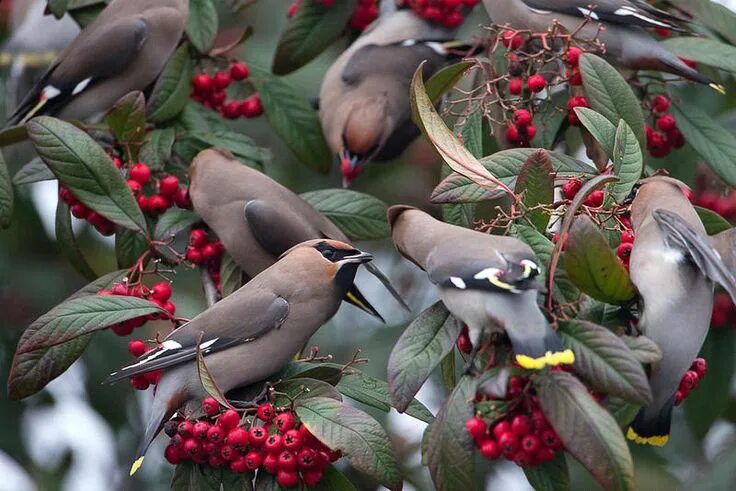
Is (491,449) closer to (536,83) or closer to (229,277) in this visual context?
(536,83)

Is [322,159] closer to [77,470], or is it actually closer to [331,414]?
[331,414]

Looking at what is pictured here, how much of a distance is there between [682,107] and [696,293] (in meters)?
1.39

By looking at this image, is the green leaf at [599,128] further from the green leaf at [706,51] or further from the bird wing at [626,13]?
the green leaf at [706,51]

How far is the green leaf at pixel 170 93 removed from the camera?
429 cm

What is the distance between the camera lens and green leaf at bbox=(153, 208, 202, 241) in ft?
12.8

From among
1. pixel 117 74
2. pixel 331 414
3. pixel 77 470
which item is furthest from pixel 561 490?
pixel 77 470

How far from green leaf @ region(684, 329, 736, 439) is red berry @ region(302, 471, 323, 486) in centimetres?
181

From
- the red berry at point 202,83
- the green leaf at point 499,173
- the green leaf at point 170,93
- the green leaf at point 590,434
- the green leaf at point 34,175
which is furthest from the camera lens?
the red berry at point 202,83

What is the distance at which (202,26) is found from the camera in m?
4.48

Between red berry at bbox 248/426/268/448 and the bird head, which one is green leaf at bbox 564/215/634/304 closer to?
red berry at bbox 248/426/268/448

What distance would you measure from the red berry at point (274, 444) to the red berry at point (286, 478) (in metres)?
0.05

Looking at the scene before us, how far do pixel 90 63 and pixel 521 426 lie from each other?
7.65 feet

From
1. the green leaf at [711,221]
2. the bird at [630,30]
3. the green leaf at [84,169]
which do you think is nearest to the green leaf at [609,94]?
the green leaf at [711,221]

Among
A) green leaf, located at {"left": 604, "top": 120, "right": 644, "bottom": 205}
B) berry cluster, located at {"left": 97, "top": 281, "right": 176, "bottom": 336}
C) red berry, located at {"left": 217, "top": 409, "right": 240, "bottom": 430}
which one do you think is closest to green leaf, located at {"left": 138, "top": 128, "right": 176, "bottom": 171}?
berry cluster, located at {"left": 97, "top": 281, "right": 176, "bottom": 336}
